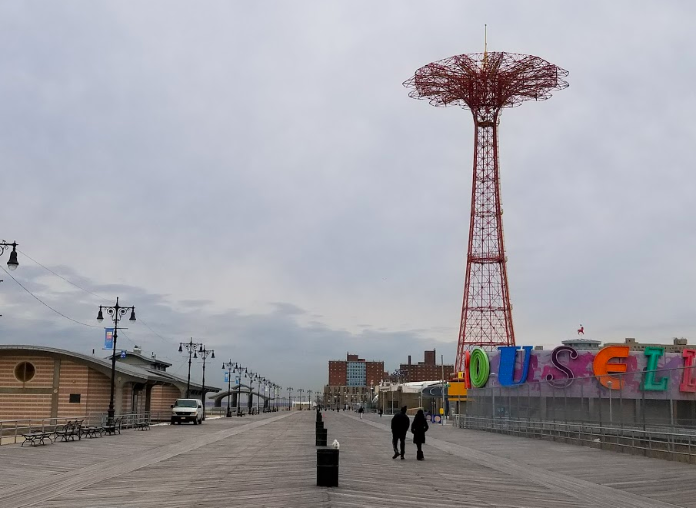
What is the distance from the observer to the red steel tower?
64500 millimetres

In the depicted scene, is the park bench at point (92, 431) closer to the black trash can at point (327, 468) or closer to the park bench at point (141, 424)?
the park bench at point (141, 424)

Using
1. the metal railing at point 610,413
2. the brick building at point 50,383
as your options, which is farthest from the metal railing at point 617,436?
the brick building at point 50,383

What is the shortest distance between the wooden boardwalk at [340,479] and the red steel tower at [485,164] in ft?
121

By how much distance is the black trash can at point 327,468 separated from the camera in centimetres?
1617

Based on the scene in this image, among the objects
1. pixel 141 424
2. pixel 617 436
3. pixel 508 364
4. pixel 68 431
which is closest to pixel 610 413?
pixel 617 436

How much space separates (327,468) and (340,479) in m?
1.67

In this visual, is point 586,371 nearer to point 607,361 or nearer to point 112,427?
point 607,361

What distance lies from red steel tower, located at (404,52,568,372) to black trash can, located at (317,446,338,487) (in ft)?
166

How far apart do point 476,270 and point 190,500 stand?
177 ft

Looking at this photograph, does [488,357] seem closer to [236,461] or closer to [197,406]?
[197,406]

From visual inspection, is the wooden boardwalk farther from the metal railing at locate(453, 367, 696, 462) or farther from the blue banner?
the blue banner

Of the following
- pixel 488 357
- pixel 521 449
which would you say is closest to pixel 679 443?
pixel 521 449

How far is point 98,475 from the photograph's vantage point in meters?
19.0

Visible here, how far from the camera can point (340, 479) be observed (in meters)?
17.8
